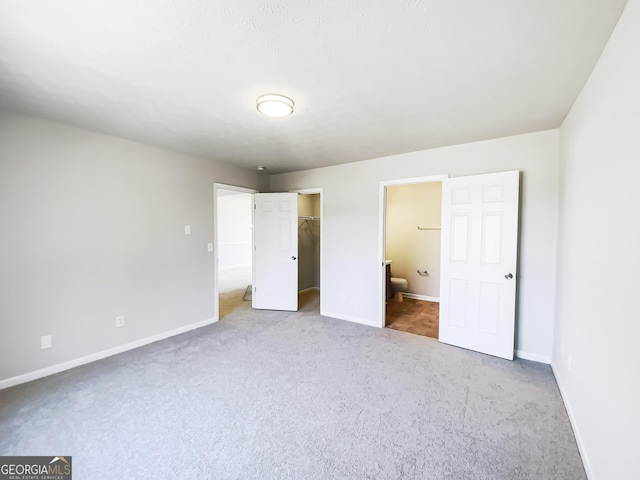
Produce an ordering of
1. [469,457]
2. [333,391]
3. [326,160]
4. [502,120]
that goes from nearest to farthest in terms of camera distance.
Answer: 1. [469,457]
2. [333,391]
3. [502,120]
4. [326,160]

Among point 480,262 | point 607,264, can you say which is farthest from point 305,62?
point 480,262

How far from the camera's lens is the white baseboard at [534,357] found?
289 centimetres

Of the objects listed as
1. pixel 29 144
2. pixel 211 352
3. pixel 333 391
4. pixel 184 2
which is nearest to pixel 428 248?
pixel 333 391

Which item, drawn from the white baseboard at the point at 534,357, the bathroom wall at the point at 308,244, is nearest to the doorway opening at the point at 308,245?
the bathroom wall at the point at 308,244

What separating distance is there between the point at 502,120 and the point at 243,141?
269cm

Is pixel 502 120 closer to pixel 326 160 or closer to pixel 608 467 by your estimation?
pixel 326 160

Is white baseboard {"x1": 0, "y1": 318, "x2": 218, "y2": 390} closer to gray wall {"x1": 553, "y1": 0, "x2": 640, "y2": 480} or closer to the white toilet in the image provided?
the white toilet

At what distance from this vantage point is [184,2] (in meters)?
1.24

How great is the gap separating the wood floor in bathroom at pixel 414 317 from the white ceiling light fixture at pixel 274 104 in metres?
3.22

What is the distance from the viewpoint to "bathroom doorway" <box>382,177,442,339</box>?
17.9 ft

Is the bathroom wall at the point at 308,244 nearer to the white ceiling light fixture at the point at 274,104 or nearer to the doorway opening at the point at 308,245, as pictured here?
the doorway opening at the point at 308,245

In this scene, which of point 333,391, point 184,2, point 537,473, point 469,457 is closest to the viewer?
point 184,2

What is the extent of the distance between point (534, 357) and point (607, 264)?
204 cm

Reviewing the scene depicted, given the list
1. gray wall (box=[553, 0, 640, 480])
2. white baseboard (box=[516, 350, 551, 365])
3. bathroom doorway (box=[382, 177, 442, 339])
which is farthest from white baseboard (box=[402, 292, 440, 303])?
gray wall (box=[553, 0, 640, 480])
